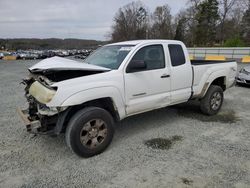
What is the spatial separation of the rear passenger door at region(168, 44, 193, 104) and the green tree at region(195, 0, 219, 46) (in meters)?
50.6

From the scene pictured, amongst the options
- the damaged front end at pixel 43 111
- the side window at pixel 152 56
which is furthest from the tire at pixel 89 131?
the side window at pixel 152 56

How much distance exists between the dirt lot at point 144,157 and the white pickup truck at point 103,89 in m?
0.42

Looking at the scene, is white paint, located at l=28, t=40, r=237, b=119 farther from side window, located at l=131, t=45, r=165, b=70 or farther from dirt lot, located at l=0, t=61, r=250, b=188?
dirt lot, located at l=0, t=61, r=250, b=188

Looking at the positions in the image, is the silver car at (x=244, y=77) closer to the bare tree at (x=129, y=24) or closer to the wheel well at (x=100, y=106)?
the wheel well at (x=100, y=106)

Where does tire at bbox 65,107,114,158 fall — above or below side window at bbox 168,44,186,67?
below

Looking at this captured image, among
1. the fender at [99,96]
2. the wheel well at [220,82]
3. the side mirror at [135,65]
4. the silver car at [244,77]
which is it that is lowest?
the silver car at [244,77]

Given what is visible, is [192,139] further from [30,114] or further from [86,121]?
[30,114]

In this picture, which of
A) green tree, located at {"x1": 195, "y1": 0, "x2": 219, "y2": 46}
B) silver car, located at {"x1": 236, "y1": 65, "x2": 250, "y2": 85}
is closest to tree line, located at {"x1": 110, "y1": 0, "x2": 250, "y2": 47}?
green tree, located at {"x1": 195, "y1": 0, "x2": 219, "y2": 46}

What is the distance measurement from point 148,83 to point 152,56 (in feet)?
1.97

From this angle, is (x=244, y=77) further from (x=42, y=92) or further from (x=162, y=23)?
(x=162, y=23)

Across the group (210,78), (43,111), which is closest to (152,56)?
(210,78)

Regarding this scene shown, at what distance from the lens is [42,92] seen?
3477mm

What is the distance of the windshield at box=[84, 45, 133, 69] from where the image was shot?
425cm

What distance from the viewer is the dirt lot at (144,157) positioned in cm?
316
